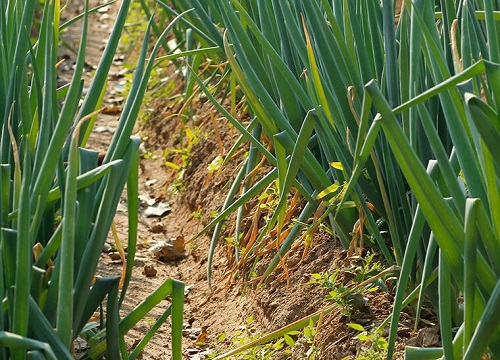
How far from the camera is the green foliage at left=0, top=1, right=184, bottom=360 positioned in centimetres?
163

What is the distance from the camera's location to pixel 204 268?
3.26 metres

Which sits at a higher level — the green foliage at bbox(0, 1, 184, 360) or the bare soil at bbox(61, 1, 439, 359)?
the green foliage at bbox(0, 1, 184, 360)

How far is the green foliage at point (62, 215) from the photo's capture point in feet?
5.34

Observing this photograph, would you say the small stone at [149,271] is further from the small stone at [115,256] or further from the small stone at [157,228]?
the small stone at [157,228]

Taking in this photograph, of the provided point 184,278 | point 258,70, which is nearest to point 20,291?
point 258,70

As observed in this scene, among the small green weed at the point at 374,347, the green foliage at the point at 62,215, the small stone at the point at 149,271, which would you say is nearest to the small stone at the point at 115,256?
the small stone at the point at 149,271

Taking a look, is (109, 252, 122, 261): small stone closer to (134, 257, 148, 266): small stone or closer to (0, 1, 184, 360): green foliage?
(134, 257, 148, 266): small stone

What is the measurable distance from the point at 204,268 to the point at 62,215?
156 centimetres

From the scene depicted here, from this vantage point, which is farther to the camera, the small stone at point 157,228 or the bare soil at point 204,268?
the small stone at point 157,228

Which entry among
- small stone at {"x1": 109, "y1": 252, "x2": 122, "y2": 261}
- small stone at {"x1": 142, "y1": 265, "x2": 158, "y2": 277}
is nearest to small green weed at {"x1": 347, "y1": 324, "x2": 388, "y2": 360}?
small stone at {"x1": 142, "y1": 265, "x2": 158, "y2": 277}

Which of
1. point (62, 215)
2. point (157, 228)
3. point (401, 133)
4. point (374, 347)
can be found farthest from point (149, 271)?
point (401, 133)

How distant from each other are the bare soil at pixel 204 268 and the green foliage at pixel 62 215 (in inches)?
21.7

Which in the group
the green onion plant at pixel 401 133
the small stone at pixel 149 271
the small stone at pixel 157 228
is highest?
the green onion plant at pixel 401 133

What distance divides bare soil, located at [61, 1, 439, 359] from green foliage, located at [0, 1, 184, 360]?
552 millimetres
